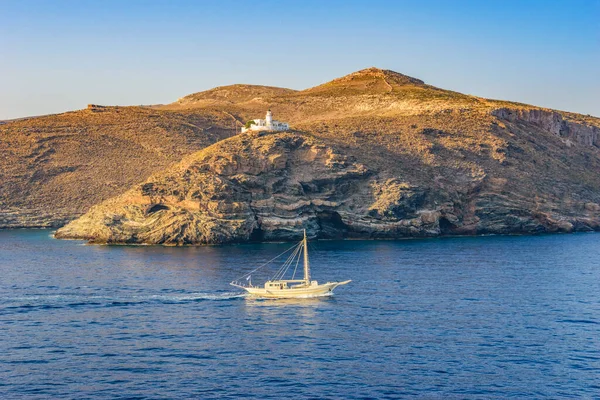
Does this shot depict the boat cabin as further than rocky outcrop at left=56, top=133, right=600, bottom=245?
No

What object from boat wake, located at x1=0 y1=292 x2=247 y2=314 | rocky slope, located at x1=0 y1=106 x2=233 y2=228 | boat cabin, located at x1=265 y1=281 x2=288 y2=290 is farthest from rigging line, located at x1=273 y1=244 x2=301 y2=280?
rocky slope, located at x1=0 y1=106 x2=233 y2=228

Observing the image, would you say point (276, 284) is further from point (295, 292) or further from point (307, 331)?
point (307, 331)

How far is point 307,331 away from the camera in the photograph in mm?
60375

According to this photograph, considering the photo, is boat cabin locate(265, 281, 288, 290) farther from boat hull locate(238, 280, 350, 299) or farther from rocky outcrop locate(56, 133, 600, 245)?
rocky outcrop locate(56, 133, 600, 245)

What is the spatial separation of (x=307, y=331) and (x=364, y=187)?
75499mm

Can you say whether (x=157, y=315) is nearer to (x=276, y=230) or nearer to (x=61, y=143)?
(x=276, y=230)

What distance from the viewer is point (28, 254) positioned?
111 metres

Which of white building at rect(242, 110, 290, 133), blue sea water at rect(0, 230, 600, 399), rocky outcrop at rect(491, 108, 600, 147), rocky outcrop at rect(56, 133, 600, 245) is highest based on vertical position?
rocky outcrop at rect(491, 108, 600, 147)

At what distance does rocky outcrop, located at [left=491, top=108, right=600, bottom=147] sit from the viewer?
176 metres

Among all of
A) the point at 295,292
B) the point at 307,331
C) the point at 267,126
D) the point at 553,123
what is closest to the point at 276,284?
the point at 295,292

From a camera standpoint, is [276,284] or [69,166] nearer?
[276,284]

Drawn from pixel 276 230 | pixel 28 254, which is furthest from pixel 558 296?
pixel 28 254

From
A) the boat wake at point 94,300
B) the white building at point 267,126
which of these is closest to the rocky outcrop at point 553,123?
the white building at point 267,126

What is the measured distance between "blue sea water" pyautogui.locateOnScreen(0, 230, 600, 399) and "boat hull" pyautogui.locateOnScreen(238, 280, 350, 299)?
175 centimetres
